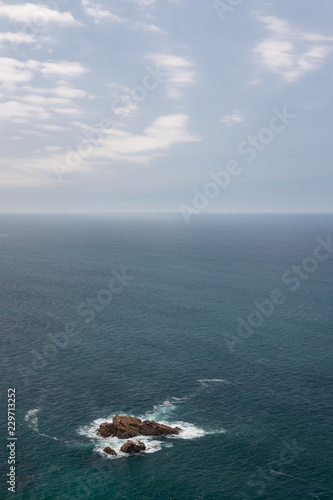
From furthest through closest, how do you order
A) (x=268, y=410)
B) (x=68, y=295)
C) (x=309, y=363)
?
(x=68, y=295), (x=309, y=363), (x=268, y=410)

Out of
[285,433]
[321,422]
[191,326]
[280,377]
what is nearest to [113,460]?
[285,433]

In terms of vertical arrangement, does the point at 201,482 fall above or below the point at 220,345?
below

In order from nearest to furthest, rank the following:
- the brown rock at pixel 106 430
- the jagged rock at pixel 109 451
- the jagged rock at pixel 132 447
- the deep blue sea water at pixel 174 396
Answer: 1. the deep blue sea water at pixel 174 396
2. the jagged rock at pixel 109 451
3. the jagged rock at pixel 132 447
4. the brown rock at pixel 106 430

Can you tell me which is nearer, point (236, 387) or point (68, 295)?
point (236, 387)

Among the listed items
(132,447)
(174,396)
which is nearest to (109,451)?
(132,447)

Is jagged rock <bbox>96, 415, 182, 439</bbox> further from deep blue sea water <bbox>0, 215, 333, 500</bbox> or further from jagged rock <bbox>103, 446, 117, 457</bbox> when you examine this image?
jagged rock <bbox>103, 446, 117, 457</bbox>

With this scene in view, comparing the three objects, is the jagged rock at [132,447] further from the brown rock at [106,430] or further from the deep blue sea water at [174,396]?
the brown rock at [106,430]

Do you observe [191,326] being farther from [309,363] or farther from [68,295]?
[68,295]

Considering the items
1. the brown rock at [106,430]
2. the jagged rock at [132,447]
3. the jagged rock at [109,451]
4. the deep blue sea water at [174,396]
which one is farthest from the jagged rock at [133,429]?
the jagged rock at [109,451]
